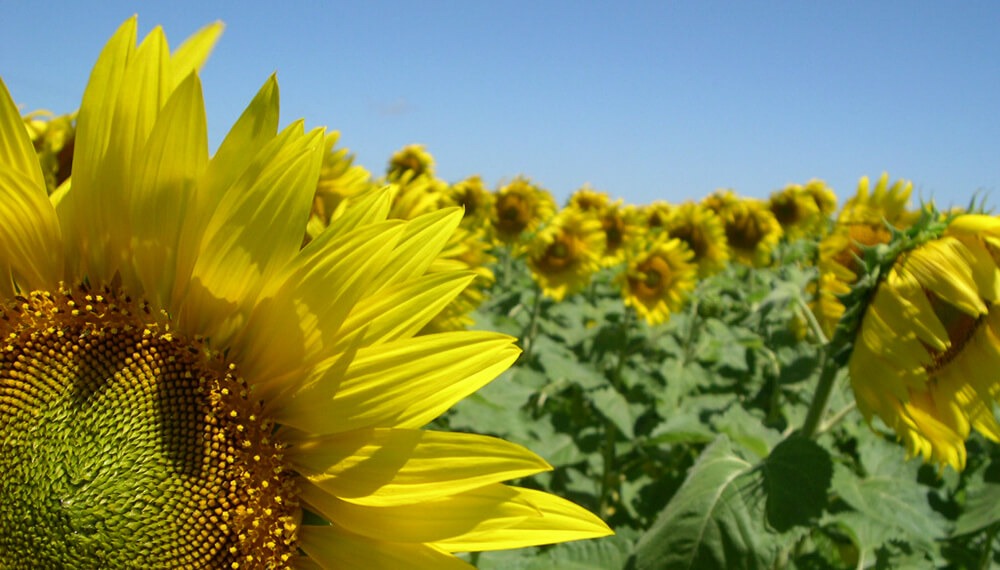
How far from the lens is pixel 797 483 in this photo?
2293 millimetres

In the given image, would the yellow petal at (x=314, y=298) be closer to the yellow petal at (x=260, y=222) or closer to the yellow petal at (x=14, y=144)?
the yellow petal at (x=260, y=222)

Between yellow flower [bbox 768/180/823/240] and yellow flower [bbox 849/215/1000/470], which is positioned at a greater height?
yellow flower [bbox 768/180/823/240]

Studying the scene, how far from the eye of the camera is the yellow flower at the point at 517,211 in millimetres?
8109

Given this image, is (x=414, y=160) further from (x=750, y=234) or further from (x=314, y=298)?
(x=314, y=298)

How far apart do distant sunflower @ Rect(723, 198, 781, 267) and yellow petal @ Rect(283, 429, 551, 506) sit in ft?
25.5

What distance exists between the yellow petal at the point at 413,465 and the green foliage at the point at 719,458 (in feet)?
4.28

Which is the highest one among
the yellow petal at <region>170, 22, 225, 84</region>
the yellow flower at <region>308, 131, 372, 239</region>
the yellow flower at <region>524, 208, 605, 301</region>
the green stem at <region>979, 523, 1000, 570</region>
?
the yellow flower at <region>524, 208, 605, 301</region>

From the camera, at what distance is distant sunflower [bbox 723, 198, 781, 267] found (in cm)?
830

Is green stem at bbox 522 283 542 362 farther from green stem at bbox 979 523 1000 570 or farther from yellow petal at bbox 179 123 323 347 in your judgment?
yellow petal at bbox 179 123 323 347

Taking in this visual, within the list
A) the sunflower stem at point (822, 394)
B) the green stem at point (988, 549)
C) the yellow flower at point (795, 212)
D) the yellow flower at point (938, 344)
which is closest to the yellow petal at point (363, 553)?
the yellow flower at point (938, 344)

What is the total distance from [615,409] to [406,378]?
3.60 m

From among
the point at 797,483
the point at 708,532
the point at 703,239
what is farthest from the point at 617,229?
the point at 708,532

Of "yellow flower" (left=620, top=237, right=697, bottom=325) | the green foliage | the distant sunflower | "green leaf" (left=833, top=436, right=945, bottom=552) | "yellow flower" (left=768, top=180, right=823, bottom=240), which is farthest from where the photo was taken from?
"yellow flower" (left=768, top=180, right=823, bottom=240)

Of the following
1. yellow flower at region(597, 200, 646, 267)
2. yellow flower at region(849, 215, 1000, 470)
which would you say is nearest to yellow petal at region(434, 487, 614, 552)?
yellow flower at region(849, 215, 1000, 470)
